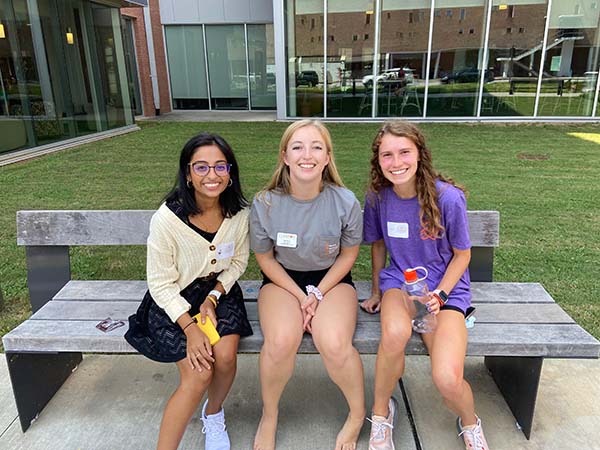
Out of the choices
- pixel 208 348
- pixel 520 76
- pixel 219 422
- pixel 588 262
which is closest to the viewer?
pixel 208 348

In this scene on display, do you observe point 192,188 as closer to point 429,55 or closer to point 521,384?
point 521,384

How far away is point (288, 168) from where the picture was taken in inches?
99.1

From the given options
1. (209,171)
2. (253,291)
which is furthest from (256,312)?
(209,171)

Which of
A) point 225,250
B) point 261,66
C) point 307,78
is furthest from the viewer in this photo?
point 261,66

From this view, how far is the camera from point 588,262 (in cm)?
417

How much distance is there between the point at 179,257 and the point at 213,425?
813 millimetres

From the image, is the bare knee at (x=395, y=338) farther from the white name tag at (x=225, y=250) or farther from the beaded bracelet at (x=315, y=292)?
the white name tag at (x=225, y=250)

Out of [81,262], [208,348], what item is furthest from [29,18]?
[208,348]

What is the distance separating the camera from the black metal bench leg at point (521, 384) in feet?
A: 7.53

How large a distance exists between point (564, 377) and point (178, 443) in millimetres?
2136

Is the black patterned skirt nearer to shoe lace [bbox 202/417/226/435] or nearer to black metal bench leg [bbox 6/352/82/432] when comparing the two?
shoe lace [bbox 202/417/226/435]

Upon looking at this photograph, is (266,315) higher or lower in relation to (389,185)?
lower

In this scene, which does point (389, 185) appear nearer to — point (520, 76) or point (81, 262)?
point (81, 262)

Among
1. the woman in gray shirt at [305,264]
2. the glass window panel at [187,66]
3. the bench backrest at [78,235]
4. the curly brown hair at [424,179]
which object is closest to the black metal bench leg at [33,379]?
the bench backrest at [78,235]
